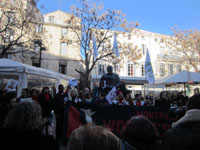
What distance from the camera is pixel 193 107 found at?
8.98ft

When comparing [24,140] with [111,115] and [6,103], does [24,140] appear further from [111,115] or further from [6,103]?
[111,115]

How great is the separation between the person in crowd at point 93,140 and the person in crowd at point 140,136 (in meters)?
0.36

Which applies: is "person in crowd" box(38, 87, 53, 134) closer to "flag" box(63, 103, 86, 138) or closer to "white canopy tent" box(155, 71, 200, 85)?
"flag" box(63, 103, 86, 138)

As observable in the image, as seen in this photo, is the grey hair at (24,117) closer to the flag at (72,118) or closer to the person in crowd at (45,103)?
the flag at (72,118)

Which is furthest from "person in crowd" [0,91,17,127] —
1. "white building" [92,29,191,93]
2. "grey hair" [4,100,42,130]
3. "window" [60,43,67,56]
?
"window" [60,43,67,56]

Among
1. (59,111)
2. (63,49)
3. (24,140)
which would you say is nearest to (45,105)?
(59,111)

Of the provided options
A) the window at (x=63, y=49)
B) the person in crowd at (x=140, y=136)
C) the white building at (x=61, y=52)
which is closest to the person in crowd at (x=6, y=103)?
the person in crowd at (x=140, y=136)

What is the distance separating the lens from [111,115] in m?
4.61

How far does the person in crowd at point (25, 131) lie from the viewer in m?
1.92

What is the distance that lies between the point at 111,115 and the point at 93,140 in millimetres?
3086

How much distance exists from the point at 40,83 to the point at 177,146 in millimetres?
16418

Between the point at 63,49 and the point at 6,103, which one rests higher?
the point at 63,49

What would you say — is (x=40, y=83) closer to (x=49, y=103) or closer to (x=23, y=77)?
(x=23, y=77)

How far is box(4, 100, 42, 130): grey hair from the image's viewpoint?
6.84 ft
